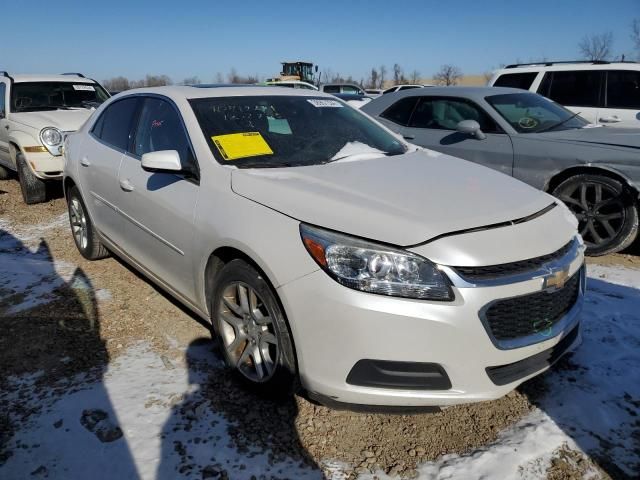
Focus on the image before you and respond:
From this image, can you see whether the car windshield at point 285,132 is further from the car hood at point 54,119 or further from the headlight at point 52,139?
the car hood at point 54,119

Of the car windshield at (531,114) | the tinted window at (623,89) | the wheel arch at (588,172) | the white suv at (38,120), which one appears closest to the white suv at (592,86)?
the tinted window at (623,89)

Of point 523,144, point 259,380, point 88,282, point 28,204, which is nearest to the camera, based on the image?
point 259,380

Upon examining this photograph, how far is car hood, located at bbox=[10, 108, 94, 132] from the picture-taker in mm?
6840

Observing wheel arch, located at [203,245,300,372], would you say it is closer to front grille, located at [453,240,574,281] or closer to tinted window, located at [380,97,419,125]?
front grille, located at [453,240,574,281]

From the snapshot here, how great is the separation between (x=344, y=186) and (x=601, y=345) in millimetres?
1960

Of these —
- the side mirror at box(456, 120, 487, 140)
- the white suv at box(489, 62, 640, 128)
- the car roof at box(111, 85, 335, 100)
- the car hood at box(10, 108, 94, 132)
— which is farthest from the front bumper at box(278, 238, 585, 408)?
the car hood at box(10, 108, 94, 132)

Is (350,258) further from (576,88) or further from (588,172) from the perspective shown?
(576,88)

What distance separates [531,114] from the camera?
555cm

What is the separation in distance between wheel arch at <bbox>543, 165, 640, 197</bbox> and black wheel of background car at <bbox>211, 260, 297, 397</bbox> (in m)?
3.62

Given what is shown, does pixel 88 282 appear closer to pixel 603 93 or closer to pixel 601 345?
pixel 601 345

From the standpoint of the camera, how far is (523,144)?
5086 mm

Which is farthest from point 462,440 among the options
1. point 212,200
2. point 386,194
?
point 212,200

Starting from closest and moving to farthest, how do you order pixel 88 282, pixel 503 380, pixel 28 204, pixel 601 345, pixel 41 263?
1. pixel 503 380
2. pixel 601 345
3. pixel 88 282
4. pixel 41 263
5. pixel 28 204

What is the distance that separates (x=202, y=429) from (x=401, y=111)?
15.7 feet
